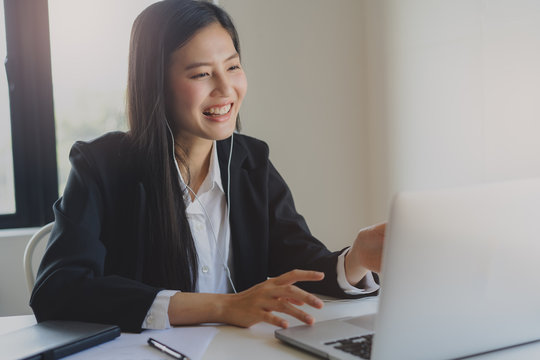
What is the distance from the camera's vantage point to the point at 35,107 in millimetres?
2842

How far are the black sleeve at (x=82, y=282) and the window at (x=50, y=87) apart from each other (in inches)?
65.4

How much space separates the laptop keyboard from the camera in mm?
857

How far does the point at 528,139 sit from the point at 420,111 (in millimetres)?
657

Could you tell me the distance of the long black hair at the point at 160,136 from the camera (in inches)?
55.6

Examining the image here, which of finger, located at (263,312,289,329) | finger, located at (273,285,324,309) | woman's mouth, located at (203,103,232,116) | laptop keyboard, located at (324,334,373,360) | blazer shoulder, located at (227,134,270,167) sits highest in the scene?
woman's mouth, located at (203,103,232,116)

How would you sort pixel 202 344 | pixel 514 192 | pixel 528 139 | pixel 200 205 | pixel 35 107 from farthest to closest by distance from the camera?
1. pixel 35 107
2. pixel 528 139
3. pixel 200 205
4. pixel 202 344
5. pixel 514 192

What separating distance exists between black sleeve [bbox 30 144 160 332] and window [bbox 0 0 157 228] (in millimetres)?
1662

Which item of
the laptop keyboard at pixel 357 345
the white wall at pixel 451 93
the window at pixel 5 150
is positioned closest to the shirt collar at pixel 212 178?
the laptop keyboard at pixel 357 345

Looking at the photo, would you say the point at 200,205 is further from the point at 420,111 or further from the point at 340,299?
the point at 420,111

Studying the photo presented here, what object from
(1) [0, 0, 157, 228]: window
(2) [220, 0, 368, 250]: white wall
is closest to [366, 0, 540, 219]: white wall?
(2) [220, 0, 368, 250]: white wall

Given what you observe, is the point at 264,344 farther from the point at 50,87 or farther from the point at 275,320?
the point at 50,87

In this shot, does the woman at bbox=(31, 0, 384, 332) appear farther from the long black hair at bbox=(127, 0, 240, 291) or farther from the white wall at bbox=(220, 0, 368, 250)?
the white wall at bbox=(220, 0, 368, 250)

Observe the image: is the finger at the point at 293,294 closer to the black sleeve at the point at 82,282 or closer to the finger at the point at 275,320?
the finger at the point at 275,320

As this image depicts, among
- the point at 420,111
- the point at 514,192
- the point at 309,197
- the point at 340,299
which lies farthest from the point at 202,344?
the point at 309,197
